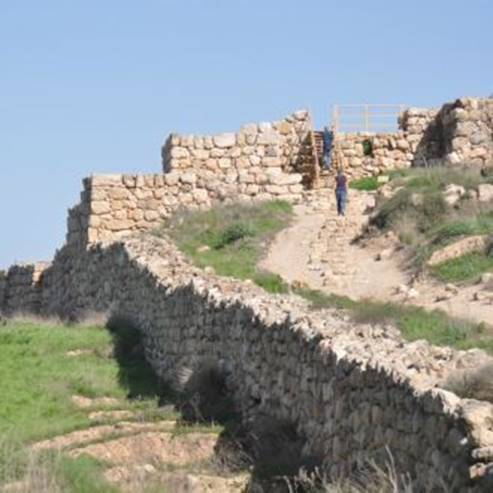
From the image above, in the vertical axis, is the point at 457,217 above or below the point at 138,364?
above

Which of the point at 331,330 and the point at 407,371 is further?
the point at 331,330

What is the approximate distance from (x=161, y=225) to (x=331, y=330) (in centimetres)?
1418

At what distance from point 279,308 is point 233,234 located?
9453mm

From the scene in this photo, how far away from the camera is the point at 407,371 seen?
1010 centimetres

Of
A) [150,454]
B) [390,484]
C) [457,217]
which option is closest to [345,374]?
[390,484]

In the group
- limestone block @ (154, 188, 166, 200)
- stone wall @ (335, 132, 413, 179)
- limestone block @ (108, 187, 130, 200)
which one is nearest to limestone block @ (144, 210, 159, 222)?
limestone block @ (154, 188, 166, 200)

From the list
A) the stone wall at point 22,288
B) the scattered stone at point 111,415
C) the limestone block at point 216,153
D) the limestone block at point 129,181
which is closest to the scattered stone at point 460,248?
the scattered stone at point 111,415

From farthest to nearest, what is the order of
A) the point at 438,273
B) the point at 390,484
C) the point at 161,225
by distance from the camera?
the point at 161,225 → the point at 438,273 → the point at 390,484

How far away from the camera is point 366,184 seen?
2956cm

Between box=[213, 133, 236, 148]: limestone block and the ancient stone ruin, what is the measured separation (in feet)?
0.07

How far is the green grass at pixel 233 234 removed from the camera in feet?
74.3

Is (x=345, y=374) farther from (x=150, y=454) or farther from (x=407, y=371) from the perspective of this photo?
(x=150, y=454)

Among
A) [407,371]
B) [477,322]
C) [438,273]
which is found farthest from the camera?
[438,273]

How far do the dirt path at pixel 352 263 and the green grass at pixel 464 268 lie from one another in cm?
24
